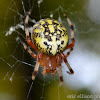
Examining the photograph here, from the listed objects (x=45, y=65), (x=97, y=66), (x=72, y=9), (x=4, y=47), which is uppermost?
(x=72, y=9)

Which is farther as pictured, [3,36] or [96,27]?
[96,27]

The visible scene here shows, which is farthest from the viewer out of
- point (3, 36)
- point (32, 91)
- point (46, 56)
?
point (32, 91)

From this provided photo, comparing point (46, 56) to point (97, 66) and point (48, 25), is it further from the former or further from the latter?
point (97, 66)

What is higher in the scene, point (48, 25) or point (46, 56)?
point (48, 25)

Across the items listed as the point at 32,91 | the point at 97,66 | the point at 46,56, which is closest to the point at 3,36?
the point at 46,56

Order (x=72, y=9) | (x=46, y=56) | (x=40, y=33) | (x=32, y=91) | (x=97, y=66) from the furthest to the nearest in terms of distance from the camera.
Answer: (x=97, y=66) → (x=72, y=9) → (x=32, y=91) → (x=46, y=56) → (x=40, y=33)

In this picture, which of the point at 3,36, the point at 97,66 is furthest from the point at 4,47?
the point at 97,66
